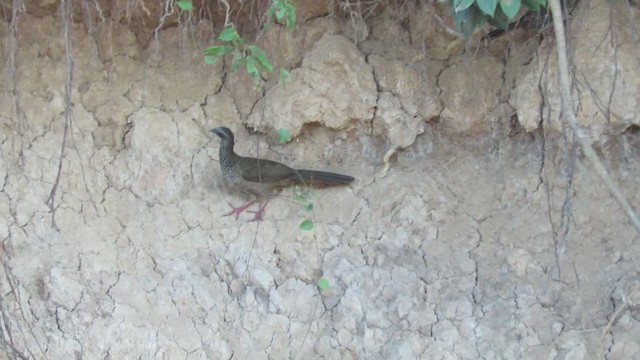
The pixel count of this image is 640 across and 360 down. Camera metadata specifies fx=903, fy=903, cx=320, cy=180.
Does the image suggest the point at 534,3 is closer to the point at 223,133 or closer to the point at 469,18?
the point at 469,18

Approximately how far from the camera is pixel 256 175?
5.06 m

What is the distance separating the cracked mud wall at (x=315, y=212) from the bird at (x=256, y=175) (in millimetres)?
92

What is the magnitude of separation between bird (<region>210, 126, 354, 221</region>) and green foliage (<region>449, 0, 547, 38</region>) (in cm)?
126

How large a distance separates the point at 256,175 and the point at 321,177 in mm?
366

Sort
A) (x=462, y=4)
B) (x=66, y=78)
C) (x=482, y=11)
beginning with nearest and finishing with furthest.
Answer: (x=462, y=4) < (x=482, y=11) < (x=66, y=78)

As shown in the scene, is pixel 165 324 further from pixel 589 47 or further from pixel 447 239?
pixel 589 47

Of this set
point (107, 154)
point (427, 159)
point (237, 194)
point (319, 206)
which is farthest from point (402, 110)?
point (107, 154)

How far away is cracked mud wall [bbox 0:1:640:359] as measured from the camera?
4.49m

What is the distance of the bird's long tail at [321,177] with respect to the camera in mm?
5082

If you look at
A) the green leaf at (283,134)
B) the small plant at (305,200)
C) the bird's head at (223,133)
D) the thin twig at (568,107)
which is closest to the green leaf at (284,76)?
the green leaf at (283,134)

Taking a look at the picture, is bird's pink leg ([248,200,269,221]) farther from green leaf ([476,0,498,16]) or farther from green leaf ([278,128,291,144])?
green leaf ([476,0,498,16])

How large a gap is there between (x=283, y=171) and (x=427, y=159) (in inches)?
32.4

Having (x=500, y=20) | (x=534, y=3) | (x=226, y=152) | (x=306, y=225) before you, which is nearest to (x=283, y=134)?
(x=226, y=152)

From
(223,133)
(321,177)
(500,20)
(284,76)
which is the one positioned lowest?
(321,177)
